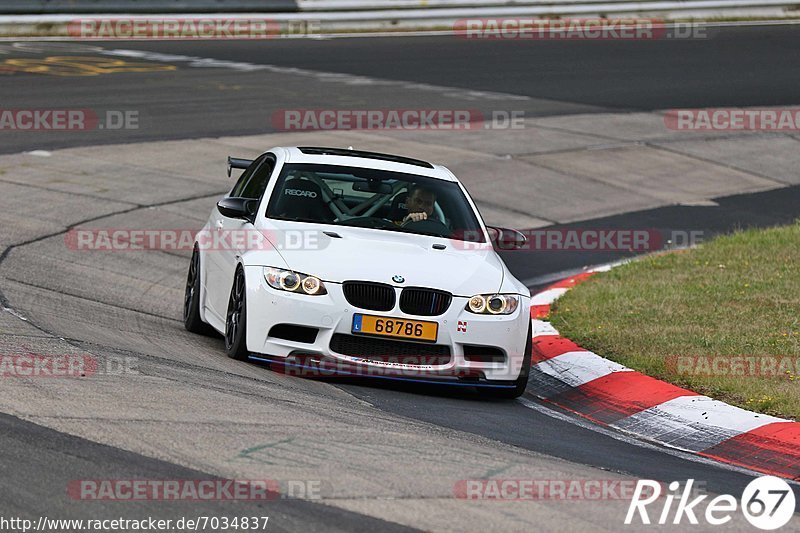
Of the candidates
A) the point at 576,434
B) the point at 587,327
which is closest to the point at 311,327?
the point at 576,434

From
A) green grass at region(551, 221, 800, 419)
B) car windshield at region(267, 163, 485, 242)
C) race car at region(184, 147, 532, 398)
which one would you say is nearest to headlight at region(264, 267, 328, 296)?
race car at region(184, 147, 532, 398)


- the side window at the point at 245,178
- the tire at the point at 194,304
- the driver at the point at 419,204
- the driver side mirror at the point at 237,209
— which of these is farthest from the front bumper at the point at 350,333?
the side window at the point at 245,178

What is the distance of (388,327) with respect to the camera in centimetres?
848

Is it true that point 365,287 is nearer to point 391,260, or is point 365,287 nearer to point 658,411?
point 391,260

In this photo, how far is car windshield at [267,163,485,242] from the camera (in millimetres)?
9648

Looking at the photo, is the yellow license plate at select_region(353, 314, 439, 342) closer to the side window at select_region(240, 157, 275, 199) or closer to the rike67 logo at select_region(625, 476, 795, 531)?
the side window at select_region(240, 157, 275, 199)

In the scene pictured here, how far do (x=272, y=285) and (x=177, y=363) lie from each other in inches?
30.2

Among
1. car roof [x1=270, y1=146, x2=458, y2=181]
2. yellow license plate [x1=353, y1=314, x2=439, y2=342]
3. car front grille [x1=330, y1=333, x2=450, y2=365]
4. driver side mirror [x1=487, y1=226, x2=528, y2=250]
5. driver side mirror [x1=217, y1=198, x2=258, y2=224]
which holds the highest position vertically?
car roof [x1=270, y1=146, x2=458, y2=181]

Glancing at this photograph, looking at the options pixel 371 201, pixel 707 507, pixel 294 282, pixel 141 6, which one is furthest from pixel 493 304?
pixel 141 6

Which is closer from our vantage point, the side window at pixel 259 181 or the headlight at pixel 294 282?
the headlight at pixel 294 282

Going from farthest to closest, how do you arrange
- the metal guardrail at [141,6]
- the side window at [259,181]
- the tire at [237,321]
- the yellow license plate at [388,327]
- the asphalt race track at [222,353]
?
the metal guardrail at [141,6]
the side window at [259,181]
the tire at [237,321]
the yellow license plate at [388,327]
the asphalt race track at [222,353]

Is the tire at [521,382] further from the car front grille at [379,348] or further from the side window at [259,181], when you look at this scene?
the side window at [259,181]

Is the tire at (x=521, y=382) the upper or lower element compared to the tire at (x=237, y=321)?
lower

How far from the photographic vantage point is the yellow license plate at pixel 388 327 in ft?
27.8
